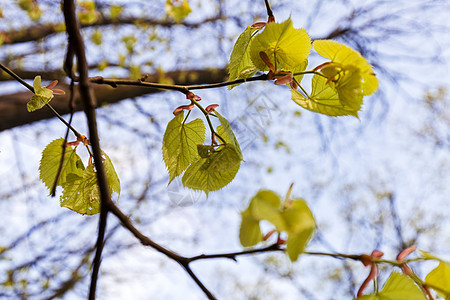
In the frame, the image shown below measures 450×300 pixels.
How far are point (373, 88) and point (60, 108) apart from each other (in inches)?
59.6

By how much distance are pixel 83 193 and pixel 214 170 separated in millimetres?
174

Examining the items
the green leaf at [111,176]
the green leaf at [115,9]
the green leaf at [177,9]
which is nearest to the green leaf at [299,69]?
the green leaf at [111,176]

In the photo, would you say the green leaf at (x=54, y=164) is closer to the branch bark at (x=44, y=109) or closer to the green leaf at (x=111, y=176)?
the green leaf at (x=111, y=176)

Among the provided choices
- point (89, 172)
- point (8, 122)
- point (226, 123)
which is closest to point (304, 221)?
point (226, 123)

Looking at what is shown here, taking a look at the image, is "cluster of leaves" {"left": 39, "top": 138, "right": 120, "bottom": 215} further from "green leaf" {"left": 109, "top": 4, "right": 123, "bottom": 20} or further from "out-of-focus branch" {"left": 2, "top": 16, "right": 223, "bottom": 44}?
"green leaf" {"left": 109, "top": 4, "right": 123, "bottom": 20}

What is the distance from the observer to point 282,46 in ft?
1.24

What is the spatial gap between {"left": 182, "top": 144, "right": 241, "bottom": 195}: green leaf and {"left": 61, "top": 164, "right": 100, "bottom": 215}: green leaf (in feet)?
0.38

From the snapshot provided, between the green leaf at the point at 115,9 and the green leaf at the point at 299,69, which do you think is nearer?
the green leaf at the point at 299,69

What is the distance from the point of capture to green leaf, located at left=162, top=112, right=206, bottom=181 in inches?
16.5

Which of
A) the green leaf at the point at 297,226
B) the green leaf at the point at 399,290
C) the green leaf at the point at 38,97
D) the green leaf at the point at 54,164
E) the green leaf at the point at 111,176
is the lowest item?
the green leaf at the point at 399,290

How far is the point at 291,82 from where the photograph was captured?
362mm

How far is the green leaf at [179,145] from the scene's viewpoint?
0.42 meters

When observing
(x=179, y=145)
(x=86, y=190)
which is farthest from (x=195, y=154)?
(x=86, y=190)

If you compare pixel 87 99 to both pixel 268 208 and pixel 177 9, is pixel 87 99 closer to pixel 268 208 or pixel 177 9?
pixel 268 208
